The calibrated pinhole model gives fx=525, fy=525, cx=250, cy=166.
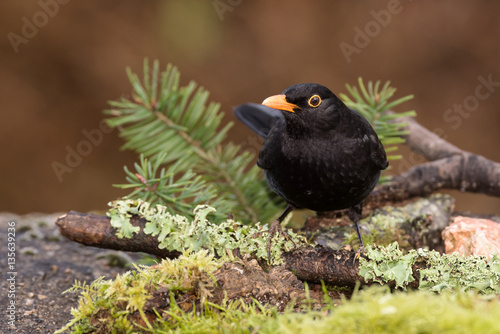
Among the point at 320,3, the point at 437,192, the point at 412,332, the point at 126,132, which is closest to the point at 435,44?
the point at 320,3

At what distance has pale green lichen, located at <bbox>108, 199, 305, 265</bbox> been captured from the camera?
6.00 feet

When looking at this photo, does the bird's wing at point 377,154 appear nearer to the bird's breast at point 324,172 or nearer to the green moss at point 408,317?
the bird's breast at point 324,172

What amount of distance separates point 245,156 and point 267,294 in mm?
1488

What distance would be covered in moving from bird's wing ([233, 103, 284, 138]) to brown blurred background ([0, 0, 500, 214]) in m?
0.68

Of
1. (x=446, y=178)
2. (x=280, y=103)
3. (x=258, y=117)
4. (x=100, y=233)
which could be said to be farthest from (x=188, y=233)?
(x=446, y=178)

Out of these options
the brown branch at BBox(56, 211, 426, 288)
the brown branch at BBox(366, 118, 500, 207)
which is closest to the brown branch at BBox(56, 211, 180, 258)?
the brown branch at BBox(56, 211, 426, 288)

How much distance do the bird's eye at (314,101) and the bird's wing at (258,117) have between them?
67 cm

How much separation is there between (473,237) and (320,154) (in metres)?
0.72

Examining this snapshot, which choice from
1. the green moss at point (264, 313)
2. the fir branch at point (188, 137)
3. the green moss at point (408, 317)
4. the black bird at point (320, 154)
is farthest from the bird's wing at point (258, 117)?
the green moss at point (408, 317)

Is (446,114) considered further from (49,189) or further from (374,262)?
(49,189)

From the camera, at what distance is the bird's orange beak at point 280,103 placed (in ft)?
7.56

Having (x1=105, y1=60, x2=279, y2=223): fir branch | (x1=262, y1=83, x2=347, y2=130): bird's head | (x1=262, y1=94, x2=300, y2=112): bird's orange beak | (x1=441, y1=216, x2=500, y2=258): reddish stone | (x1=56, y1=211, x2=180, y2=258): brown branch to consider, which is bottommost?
(x1=56, y1=211, x2=180, y2=258): brown branch

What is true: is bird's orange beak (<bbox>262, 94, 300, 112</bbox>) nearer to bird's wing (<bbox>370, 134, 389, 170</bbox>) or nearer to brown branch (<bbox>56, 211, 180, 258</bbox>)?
bird's wing (<bbox>370, 134, 389, 170</bbox>)

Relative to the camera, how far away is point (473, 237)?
6.23ft
